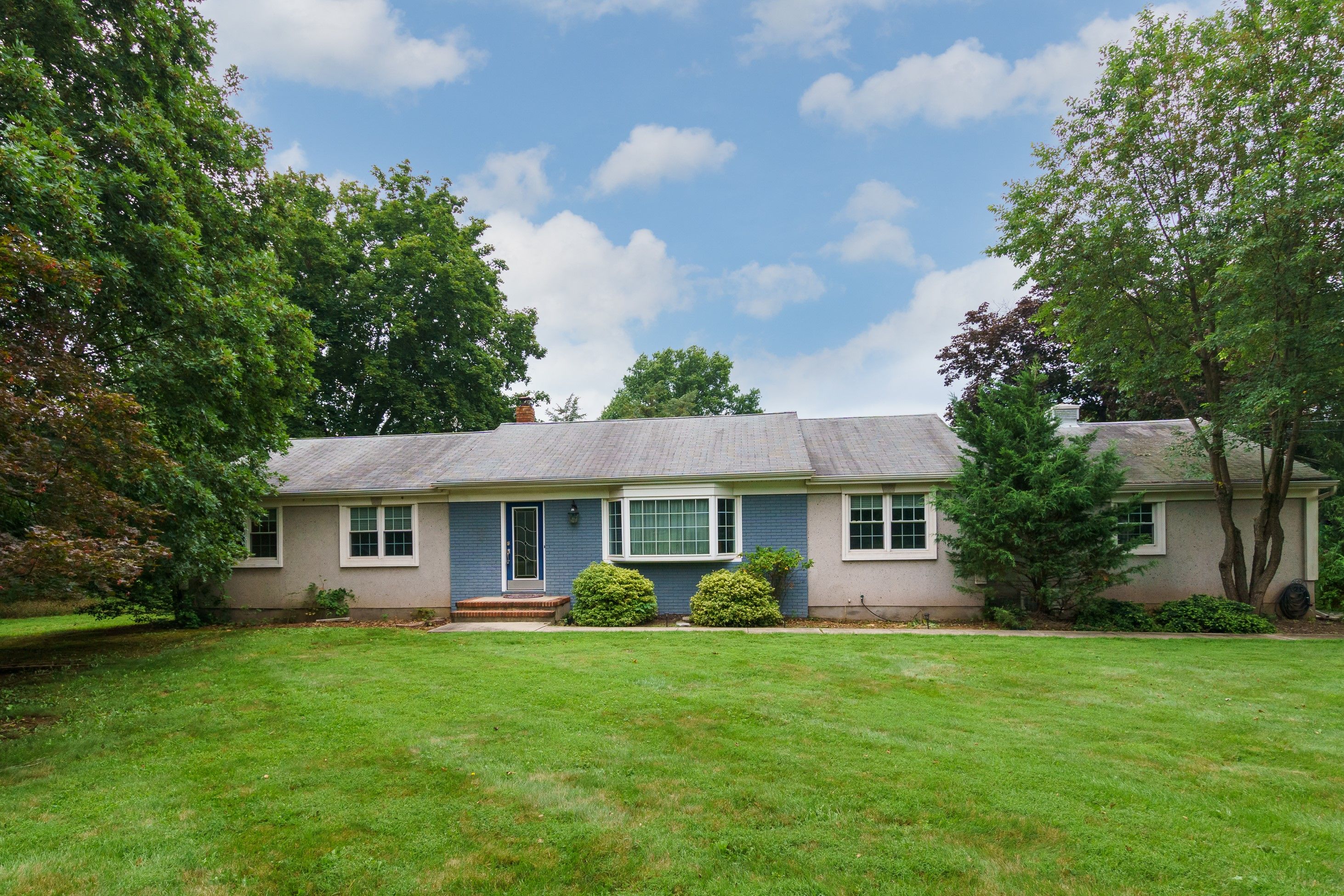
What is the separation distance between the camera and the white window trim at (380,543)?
13680 mm

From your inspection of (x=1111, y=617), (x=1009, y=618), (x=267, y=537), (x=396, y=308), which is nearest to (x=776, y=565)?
(x=1009, y=618)

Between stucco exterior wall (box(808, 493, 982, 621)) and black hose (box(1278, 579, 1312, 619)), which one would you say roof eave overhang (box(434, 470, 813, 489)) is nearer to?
stucco exterior wall (box(808, 493, 982, 621))

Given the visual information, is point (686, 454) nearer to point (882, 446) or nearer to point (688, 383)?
point (882, 446)

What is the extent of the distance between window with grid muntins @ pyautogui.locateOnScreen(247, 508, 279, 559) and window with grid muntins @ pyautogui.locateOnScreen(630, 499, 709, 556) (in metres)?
7.93

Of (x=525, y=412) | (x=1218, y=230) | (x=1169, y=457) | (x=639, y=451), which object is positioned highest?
(x=1218, y=230)

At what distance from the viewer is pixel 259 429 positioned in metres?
11.2

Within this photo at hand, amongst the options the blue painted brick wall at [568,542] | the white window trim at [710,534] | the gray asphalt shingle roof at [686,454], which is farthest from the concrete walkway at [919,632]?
the gray asphalt shingle roof at [686,454]

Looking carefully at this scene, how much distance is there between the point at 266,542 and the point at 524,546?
579 centimetres

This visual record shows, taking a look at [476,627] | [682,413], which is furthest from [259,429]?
[682,413]

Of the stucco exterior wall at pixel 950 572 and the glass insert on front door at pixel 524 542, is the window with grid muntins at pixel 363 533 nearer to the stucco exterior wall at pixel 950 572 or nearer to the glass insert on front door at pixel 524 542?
the glass insert on front door at pixel 524 542

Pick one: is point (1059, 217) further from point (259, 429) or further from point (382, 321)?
point (382, 321)

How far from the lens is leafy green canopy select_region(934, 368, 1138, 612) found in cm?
1098

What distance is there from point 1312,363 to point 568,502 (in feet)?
42.6

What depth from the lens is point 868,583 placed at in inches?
500
